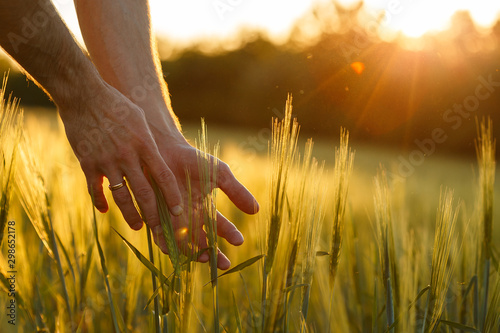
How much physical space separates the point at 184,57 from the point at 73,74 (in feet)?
48.8

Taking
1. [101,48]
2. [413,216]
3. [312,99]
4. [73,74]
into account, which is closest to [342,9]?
[312,99]

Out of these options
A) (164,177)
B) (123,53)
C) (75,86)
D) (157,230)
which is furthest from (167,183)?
(123,53)

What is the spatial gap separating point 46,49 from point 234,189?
1.60 ft

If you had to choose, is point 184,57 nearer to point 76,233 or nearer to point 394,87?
point 394,87

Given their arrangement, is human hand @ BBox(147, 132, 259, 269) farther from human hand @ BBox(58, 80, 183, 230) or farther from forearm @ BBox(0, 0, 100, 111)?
forearm @ BBox(0, 0, 100, 111)

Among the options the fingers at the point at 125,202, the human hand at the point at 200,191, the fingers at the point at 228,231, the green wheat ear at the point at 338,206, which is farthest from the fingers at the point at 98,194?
the green wheat ear at the point at 338,206

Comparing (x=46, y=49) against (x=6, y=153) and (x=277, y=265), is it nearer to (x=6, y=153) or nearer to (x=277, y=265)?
(x=6, y=153)

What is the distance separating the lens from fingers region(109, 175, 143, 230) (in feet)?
3.11

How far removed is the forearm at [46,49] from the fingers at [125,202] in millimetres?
197

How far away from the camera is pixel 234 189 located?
39.5 inches

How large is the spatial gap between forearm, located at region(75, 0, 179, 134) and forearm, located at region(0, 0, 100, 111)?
278mm

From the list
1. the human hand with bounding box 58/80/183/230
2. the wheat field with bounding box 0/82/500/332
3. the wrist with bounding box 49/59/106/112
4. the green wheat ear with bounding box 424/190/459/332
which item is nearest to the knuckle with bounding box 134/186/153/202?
the human hand with bounding box 58/80/183/230

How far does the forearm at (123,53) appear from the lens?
1.19 meters

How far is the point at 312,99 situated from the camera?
593 centimetres
